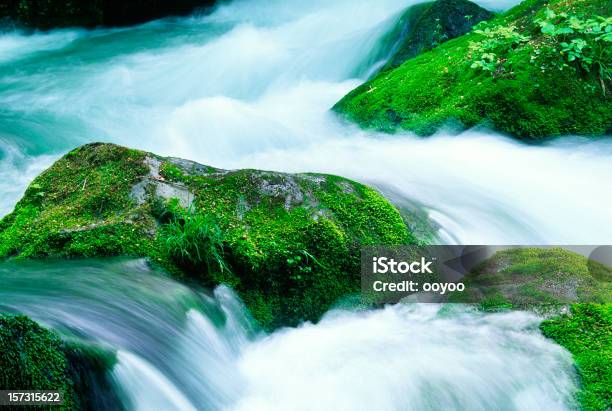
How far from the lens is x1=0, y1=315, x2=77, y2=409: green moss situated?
2695 mm

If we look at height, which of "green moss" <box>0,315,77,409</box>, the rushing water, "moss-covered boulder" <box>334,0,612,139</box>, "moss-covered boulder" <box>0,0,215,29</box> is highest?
"moss-covered boulder" <box>0,0,215,29</box>

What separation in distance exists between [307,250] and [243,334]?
2.64 ft

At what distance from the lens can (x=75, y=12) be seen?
13.0 meters

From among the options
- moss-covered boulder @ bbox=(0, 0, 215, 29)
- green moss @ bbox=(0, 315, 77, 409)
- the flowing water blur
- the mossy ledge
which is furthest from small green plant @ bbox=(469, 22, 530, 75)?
moss-covered boulder @ bbox=(0, 0, 215, 29)

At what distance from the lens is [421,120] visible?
6816 millimetres

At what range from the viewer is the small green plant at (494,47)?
6.76 metres

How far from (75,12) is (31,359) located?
12.3 m

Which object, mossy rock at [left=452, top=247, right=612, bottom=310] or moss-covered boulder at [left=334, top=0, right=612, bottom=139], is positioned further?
moss-covered boulder at [left=334, top=0, right=612, bottom=139]

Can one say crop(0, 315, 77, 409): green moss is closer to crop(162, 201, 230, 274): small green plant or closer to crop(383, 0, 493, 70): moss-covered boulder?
crop(162, 201, 230, 274): small green plant

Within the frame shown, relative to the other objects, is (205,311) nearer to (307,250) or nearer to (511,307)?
(307,250)

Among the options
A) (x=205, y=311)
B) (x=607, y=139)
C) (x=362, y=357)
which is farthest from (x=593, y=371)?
(x=607, y=139)

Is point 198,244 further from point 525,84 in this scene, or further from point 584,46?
point 584,46

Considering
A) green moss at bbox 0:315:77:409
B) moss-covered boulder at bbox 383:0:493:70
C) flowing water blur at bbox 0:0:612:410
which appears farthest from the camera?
moss-covered boulder at bbox 383:0:493:70
